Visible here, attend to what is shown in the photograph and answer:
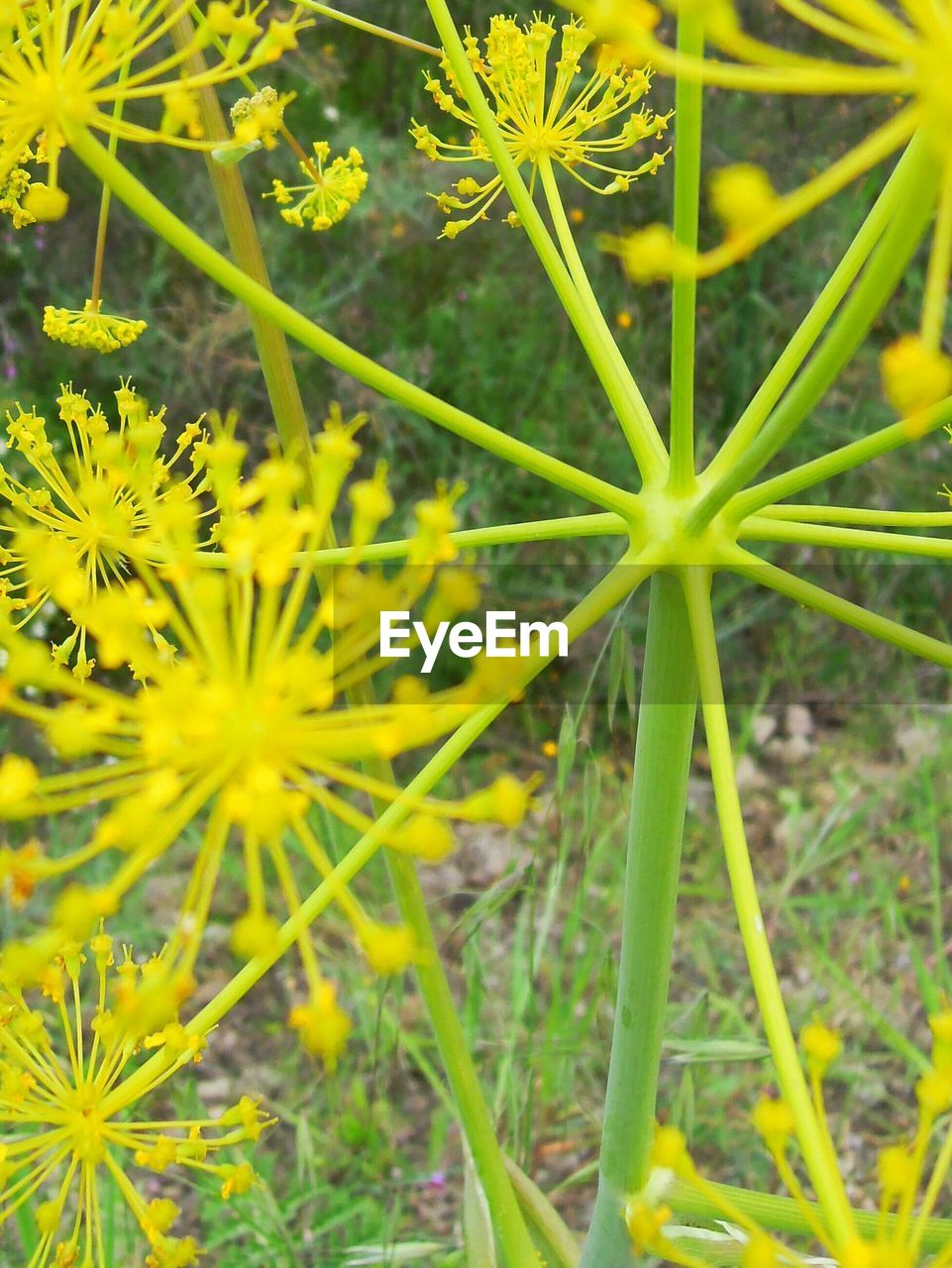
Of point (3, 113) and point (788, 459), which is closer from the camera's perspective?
point (3, 113)

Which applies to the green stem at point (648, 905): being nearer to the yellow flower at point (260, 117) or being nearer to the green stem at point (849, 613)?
the green stem at point (849, 613)

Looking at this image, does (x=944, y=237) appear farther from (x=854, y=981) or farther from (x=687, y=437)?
(x=854, y=981)

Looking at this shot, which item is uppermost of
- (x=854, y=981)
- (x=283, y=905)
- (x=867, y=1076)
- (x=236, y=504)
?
(x=236, y=504)

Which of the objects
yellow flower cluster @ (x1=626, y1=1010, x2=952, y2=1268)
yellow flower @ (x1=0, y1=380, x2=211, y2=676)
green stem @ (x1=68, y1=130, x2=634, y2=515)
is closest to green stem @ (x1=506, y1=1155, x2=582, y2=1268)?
yellow flower cluster @ (x1=626, y1=1010, x2=952, y2=1268)

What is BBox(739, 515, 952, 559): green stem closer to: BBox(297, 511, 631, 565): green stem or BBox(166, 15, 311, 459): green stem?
BBox(297, 511, 631, 565): green stem

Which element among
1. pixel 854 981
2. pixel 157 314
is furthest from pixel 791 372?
pixel 157 314

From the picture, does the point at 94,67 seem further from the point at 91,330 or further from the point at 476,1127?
the point at 476,1127
